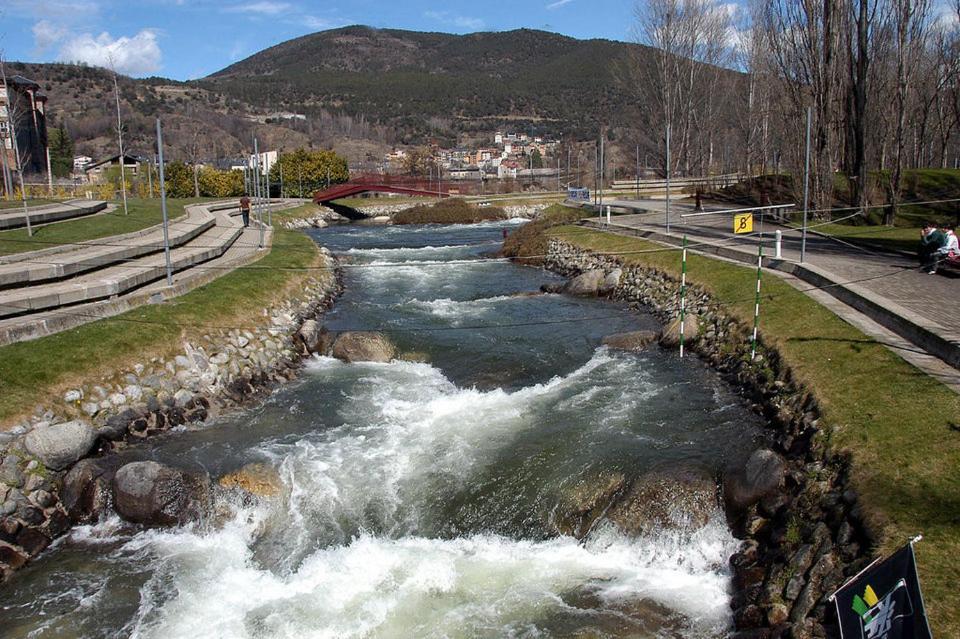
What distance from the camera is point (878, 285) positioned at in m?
16.1

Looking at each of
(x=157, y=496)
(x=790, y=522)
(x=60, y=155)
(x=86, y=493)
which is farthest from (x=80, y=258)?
(x=60, y=155)

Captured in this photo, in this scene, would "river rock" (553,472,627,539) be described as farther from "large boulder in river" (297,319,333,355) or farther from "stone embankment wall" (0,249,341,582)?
"large boulder in river" (297,319,333,355)

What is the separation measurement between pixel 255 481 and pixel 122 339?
5.07m

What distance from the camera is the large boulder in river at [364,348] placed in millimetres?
16812

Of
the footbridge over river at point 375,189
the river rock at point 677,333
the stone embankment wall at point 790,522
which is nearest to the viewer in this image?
the stone embankment wall at point 790,522

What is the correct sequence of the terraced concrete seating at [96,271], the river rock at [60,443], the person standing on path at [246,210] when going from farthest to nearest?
the person standing on path at [246,210] < the terraced concrete seating at [96,271] < the river rock at [60,443]

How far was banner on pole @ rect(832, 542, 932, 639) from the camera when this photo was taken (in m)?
5.07

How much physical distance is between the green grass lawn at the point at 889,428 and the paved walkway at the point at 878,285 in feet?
1.82

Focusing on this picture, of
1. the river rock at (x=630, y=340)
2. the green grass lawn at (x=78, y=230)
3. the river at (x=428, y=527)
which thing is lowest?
the river at (x=428, y=527)

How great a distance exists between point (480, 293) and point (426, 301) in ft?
7.55

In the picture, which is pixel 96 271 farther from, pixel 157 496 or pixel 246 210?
pixel 246 210

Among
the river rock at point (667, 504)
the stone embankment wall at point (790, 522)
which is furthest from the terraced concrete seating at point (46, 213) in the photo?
the stone embankment wall at point (790, 522)

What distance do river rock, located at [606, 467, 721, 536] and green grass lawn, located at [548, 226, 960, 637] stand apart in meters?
1.80

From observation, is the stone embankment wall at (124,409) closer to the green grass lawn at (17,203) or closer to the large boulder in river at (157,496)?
the large boulder in river at (157,496)
